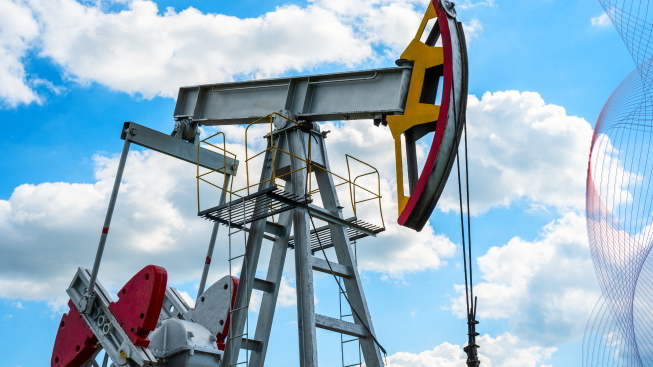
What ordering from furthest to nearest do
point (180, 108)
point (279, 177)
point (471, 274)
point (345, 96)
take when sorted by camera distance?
point (180, 108) < point (345, 96) < point (279, 177) < point (471, 274)

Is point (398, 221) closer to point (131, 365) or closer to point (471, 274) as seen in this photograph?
point (471, 274)

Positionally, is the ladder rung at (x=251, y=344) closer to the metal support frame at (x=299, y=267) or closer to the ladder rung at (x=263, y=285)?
the metal support frame at (x=299, y=267)

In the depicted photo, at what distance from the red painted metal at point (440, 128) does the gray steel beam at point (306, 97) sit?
2.82 feet

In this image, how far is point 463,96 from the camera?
10344mm

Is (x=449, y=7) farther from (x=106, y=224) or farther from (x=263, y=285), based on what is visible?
(x=106, y=224)

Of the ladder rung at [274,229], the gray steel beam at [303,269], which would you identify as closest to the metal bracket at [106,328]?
the ladder rung at [274,229]

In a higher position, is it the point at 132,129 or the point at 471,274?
the point at 132,129

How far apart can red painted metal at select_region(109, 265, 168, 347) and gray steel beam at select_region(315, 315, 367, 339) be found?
2.97m

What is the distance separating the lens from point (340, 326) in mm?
10969

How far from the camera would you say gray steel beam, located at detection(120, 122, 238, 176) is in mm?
13023

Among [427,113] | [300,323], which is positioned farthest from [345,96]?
[300,323]

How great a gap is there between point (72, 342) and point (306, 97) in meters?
5.86

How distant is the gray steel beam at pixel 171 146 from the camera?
513 inches

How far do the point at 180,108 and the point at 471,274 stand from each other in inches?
305
